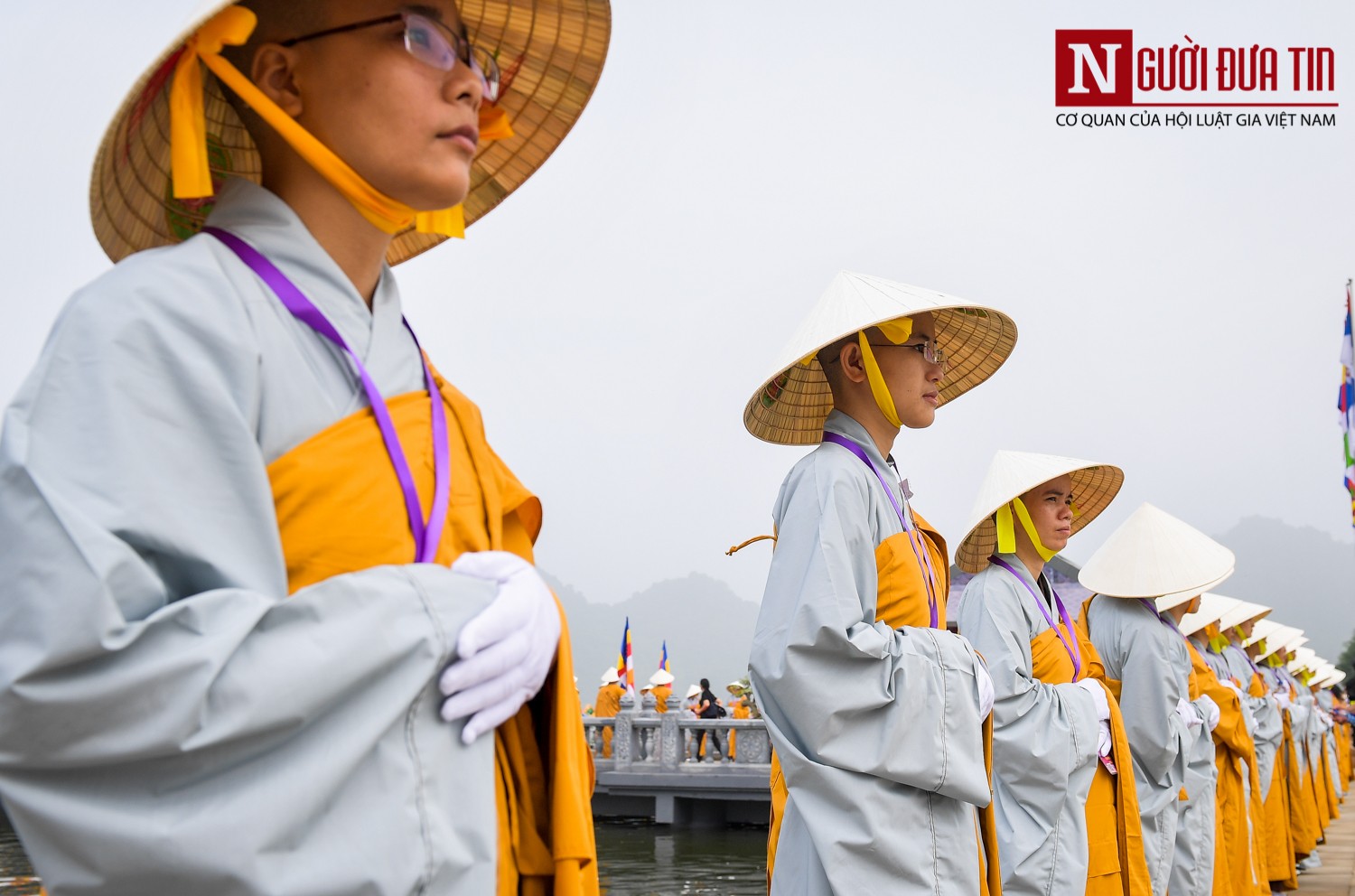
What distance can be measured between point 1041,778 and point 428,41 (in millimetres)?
3482

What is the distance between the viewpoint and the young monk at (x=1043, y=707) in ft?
14.2

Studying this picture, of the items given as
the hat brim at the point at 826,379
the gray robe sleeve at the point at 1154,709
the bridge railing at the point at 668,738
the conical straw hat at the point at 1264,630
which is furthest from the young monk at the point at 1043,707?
the bridge railing at the point at 668,738

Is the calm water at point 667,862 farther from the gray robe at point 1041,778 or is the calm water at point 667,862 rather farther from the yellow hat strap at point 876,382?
the yellow hat strap at point 876,382

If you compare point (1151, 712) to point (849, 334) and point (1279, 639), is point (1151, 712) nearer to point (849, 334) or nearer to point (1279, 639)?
point (849, 334)

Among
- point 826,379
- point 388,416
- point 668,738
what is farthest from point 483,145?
point 668,738

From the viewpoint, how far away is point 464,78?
1851 mm

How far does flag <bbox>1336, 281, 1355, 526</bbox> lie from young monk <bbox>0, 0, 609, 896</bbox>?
1597 centimetres

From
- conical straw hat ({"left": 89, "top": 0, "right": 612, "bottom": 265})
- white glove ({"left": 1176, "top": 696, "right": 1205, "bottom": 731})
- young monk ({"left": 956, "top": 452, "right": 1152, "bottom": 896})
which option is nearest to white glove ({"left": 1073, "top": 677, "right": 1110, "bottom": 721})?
young monk ({"left": 956, "top": 452, "right": 1152, "bottom": 896})

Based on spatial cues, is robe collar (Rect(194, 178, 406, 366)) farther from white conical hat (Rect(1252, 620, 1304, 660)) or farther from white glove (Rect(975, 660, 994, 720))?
white conical hat (Rect(1252, 620, 1304, 660))

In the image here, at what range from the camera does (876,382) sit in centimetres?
380

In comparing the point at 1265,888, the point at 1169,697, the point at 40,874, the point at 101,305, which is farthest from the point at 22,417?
the point at 1265,888

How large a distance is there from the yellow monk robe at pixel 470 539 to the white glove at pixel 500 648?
7 centimetres

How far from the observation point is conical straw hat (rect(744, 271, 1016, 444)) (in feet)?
12.3

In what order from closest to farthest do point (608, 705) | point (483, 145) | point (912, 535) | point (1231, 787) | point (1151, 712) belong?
point (483, 145) < point (912, 535) < point (1151, 712) < point (1231, 787) < point (608, 705)
